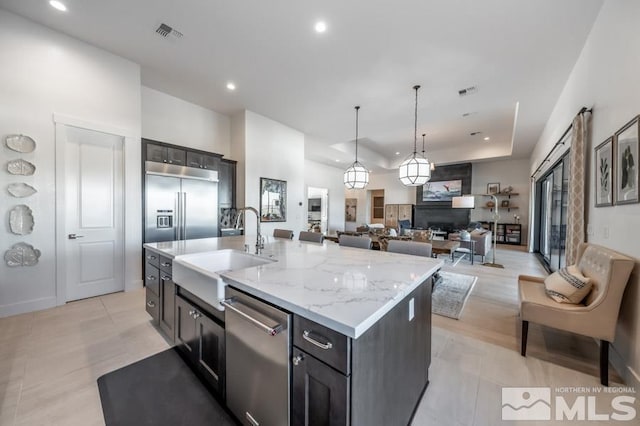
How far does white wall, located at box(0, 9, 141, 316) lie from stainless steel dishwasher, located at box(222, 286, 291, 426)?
323 centimetres

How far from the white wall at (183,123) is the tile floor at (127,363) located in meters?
3.07

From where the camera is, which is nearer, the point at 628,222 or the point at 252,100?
the point at 628,222

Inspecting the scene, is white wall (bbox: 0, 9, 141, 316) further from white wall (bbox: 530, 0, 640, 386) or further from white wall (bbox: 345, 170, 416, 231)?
white wall (bbox: 345, 170, 416, 231)

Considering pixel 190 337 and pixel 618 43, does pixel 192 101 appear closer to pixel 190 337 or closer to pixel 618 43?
pixel 190 337

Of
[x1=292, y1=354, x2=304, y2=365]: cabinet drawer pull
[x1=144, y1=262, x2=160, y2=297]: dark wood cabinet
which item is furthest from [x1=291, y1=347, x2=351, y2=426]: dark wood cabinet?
[x1=144, y1=262, x2=160, y2=297]: dark wood cabinet

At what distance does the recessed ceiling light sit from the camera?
99.8 inches

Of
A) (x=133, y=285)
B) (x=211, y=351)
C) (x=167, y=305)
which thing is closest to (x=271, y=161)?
(x=133, y=285)

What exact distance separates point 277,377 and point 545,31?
4278mm

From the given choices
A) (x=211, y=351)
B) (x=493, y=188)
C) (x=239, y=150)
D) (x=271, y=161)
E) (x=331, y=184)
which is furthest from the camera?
(x=331, y=184)

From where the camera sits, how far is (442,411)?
5.10 ft

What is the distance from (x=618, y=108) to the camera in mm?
2018

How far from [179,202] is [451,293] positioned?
470 centimetres

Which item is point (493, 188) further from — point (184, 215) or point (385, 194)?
point (184, 215)

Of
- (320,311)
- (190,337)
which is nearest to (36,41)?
(190,337)
